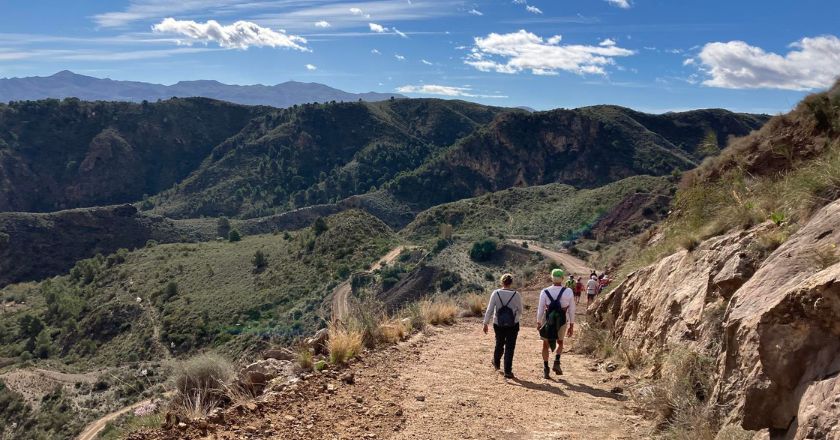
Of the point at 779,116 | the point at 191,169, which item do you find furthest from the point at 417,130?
the point at 779,116

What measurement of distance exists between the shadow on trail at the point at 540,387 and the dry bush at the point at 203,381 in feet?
12.9

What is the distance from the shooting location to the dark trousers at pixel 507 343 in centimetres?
834

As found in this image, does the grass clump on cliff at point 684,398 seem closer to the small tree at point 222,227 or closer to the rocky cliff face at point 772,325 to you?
the rocky cliff face at point 772,325

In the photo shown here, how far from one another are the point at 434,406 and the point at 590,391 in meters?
2.27

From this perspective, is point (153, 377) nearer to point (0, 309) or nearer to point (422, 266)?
point (422, 266)

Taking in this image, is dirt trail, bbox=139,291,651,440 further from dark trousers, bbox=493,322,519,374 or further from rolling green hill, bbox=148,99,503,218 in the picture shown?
rolling green hill, bbox=148,99,503,218


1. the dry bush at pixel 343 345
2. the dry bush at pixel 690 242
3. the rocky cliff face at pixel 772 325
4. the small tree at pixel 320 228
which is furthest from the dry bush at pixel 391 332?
the small tree at pixel 320 228

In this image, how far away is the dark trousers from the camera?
834cm

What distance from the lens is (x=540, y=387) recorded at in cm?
788

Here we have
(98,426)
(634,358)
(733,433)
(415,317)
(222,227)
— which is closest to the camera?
(733,433)

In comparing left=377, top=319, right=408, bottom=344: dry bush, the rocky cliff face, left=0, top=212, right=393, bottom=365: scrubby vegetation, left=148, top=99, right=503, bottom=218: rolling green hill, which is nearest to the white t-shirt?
the rocky cliff face

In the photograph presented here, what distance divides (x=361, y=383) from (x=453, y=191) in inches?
3733

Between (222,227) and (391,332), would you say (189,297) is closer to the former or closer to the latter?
(222,227)

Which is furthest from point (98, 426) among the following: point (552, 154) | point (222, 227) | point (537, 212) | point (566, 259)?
point (552, 154)
